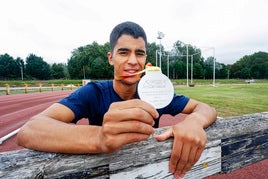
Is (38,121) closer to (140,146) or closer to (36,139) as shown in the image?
(36,139)

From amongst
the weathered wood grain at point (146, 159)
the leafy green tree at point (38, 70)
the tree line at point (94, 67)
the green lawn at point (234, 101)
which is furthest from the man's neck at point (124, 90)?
the leafy green tree at point (38, 70)

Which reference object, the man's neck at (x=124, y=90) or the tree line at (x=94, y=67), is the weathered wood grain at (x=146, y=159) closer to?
the man's neck at (x=124, y=90)

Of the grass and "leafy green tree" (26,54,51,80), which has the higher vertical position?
"leafy green tree" (26,54,51,80)

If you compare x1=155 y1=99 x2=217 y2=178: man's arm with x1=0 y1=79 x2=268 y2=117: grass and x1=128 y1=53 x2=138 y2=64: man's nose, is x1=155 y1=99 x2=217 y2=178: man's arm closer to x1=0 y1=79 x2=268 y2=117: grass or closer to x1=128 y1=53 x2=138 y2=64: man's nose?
x1=128 y1=53 x2=138 y2=64: man's nose

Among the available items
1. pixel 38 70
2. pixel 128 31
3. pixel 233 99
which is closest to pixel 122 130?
pixel 128 31

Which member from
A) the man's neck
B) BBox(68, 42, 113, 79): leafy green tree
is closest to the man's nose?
the man's neck

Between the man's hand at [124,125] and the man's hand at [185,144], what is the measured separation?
21cm

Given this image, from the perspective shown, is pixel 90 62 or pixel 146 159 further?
pixel 90 62

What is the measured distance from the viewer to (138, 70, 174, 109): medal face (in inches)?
34.5

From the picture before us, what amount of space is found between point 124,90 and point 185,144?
37.0 inches

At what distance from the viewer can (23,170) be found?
737 mm

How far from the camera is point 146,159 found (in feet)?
3.05

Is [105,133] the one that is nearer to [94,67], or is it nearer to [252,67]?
[94,67]

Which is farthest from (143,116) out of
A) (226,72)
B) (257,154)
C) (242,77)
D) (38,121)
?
(242,77)
